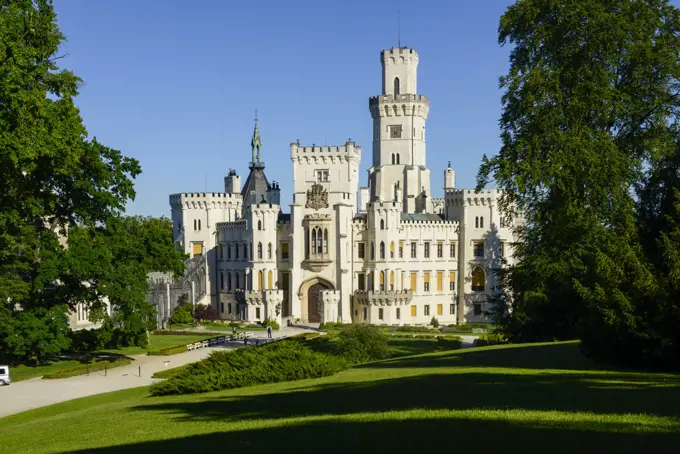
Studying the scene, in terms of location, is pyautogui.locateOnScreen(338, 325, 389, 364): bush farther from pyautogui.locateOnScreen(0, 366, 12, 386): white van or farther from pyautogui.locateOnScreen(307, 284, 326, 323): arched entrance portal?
pyautogui.locateOnScreen(307, 284, 326, 323): arched entrance portal

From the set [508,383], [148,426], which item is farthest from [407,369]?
[148,426]

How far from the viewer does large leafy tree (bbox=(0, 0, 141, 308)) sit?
2775 cm

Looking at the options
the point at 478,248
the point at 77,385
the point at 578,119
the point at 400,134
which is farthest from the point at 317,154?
the point at 578,119

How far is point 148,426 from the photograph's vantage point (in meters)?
16.7

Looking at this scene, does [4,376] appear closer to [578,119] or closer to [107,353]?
[107,353]

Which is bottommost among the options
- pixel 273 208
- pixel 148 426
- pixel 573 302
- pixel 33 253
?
pixel 148 426

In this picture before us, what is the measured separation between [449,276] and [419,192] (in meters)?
9.42

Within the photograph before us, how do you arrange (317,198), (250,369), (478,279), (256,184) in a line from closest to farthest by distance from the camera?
(250,369)
(317,198)
(478,279)
(256,184)

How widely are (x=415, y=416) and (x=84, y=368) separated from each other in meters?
28.9

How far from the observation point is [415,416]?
13625 millimetres

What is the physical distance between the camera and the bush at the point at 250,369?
24.6 metres

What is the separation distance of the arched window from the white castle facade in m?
0.09

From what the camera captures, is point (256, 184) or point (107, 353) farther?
point (256, 184)

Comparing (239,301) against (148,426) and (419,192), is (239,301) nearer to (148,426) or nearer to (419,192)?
(419,192)
